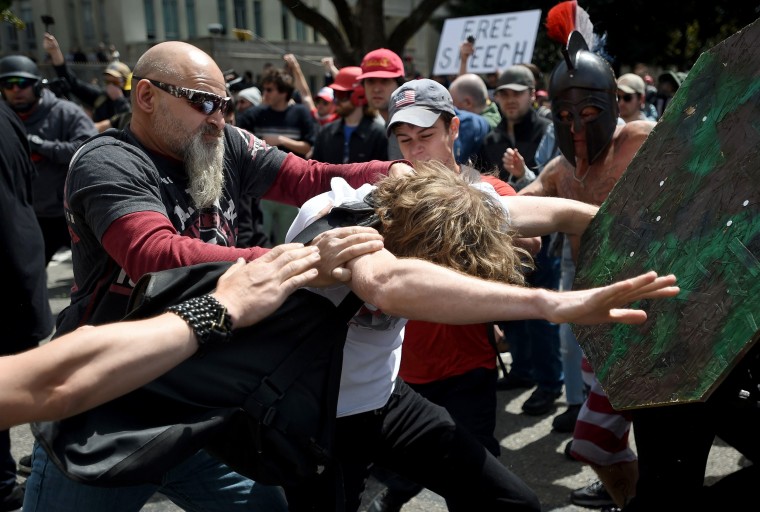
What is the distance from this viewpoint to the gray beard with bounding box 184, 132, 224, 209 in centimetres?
240

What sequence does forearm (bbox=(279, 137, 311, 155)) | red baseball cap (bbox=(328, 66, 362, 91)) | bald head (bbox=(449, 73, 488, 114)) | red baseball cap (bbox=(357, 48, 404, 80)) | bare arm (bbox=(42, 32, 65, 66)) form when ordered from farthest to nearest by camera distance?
bare arm (bbox=(42, 32, 65, 66)) → forearm (bbox=(279, 137, 311, 155)) → red baseball cap (bbox=(328, 66, 362, 91)) → bald head (bbox=(449, 73, 488, 114)) → red baseball cap (bbox=(357, 48, 404, 80))

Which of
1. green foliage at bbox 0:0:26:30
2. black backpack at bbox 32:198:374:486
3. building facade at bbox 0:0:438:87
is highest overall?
black backpack at bbox 32:198:374:486

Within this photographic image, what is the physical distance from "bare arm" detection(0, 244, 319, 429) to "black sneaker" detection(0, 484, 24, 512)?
2.40 metres

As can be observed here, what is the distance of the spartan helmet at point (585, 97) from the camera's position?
3285 mm

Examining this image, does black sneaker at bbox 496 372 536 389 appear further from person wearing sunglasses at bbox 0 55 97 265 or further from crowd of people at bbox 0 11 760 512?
person wearing sunglasses at bbox 0 55 97 265

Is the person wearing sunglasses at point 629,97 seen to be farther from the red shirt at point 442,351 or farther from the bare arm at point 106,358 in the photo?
the bare arm at point 106,358

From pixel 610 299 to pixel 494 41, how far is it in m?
7.50

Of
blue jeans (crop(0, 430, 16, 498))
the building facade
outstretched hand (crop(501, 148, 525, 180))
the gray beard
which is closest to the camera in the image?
the gray beard

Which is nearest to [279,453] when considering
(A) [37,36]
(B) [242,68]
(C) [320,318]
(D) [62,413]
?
(C) [320,318]

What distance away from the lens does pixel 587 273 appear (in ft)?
7.70

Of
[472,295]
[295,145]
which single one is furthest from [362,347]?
[295,145]

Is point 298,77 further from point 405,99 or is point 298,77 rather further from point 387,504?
point 387,504

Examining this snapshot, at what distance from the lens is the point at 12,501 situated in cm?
360

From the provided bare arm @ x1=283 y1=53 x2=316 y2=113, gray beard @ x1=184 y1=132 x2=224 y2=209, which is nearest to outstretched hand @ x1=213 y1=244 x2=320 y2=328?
gray beard @ x1=184 y1=132 x2=224 y2=209
